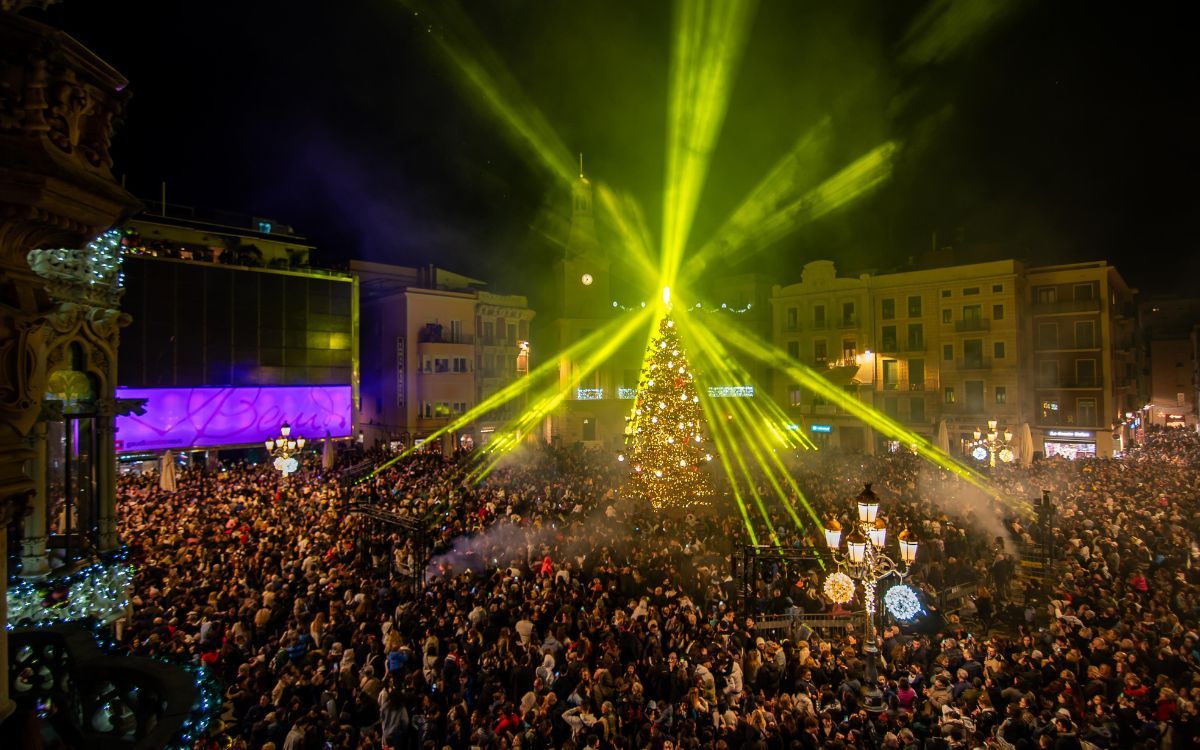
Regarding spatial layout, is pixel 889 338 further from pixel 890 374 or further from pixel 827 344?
pixel 827 344

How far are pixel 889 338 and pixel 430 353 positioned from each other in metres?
29.9

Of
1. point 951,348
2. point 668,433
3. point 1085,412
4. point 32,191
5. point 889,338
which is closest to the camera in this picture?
point 32,191

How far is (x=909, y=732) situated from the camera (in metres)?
7.17

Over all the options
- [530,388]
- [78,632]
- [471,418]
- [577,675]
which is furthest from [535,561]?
[530,388]

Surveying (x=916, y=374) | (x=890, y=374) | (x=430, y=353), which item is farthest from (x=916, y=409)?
(x=430, y=353)

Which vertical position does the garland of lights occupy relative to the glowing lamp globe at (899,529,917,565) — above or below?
below

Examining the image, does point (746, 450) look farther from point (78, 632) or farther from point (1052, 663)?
point (78, 632)

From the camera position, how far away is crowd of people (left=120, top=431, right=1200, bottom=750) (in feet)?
24.1

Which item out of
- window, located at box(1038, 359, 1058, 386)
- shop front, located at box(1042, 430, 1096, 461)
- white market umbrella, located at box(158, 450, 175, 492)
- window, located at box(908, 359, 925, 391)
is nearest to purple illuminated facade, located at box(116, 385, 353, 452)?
white market umbrella, located at box(158, 450, 175, 492)

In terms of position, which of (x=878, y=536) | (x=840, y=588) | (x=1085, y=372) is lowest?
(x=840, y=588)

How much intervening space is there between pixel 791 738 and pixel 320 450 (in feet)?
106

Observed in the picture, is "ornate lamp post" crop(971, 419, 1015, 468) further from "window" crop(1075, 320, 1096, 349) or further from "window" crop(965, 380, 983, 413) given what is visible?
"window" crop(1075, 320, 1096, 349)

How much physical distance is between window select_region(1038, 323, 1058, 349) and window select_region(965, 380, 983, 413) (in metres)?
5.00

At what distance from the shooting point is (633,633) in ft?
31.4
